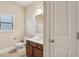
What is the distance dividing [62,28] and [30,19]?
3176 mm

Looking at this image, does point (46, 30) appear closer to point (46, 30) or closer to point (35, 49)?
point (46, 30)

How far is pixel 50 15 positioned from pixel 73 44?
0.65 m

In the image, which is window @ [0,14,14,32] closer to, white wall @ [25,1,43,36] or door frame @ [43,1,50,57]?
white wall @ [25,1,43,36]

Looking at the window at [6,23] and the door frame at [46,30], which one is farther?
the window at [6,23]

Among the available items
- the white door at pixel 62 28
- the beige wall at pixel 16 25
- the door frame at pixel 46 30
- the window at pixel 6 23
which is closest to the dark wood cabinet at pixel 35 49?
the door frame at pixel 46 30

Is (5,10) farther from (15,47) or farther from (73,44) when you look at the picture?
(73,44)

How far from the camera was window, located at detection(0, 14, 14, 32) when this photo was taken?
176 inches

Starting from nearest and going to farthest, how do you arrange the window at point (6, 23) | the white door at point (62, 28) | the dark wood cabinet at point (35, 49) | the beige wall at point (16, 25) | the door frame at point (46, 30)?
the white door at point (62, 28)
the door frame at point (46, 30)
the dark wood cabinet at point (35, 49)
the beige wall at point (16, 25)
the window at point (6, 23)

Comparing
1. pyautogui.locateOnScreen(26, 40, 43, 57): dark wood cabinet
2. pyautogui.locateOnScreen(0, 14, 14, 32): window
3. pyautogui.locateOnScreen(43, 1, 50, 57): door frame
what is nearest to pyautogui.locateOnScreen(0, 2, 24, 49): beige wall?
pyautogui.locateOnScreen(0, 14, 14, 32): window

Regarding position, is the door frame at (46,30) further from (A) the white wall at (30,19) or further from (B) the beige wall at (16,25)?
(B) the beige wall at (16,25)

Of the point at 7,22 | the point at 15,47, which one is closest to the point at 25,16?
the point at 7,22

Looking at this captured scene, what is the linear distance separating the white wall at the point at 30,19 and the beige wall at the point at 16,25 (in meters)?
0.31

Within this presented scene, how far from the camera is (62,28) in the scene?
5.51ft

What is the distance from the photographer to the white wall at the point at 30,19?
4422 millimetres
